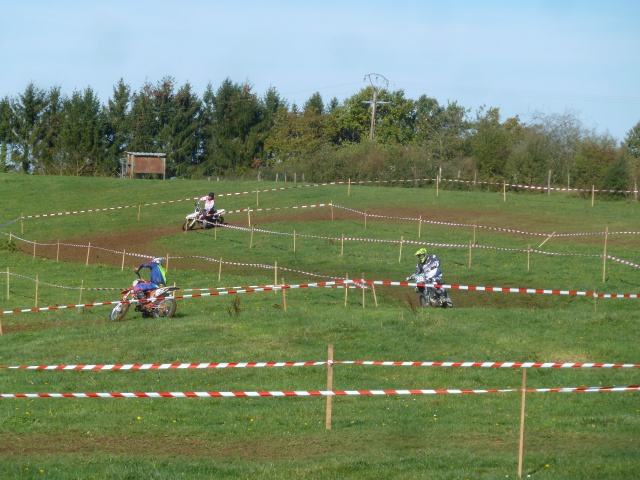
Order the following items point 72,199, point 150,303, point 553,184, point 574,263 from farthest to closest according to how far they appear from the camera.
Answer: point 553,184 → point 72,199 → point 574,263 → point 150,303

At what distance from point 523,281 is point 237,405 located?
1940cm

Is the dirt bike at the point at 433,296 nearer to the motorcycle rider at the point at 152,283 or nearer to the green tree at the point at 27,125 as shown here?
the motorcycle rider at the point at 152,283

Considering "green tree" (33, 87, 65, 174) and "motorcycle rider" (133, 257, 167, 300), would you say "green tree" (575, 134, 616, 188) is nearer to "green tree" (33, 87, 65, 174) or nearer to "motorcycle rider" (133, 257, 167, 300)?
"motorcycle rider" (133, 257, 167, 300)

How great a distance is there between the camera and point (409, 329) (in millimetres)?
21172

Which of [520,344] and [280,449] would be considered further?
[520,344]

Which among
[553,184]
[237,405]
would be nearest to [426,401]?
[237,405]

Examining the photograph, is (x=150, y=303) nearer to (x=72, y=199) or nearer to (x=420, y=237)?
(x=420, y=237)

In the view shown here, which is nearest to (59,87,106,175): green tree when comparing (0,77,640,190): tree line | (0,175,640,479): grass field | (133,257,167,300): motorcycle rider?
(0,77,640,190): tree line

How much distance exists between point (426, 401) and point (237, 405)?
3.05 metres

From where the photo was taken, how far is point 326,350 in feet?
62.5

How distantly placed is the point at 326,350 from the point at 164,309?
292 inches

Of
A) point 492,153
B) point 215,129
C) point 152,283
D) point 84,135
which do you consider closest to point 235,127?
point 215,129

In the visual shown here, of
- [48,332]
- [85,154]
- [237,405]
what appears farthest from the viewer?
[85,154]

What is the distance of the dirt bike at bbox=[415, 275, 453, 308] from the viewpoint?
84.4 feet
